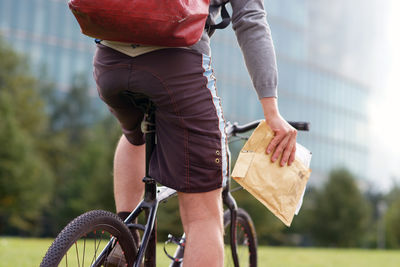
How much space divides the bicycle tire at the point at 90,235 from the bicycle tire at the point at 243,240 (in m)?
0.95

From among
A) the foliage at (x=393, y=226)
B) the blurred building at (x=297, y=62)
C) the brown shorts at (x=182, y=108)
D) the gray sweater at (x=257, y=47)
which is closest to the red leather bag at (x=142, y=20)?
the brown shorts at (x=182, y=108)

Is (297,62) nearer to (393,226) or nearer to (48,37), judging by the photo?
(393,226)

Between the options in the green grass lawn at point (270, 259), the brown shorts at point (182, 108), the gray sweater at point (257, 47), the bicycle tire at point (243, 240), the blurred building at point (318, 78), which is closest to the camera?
the brown shorts at point (182, 108)

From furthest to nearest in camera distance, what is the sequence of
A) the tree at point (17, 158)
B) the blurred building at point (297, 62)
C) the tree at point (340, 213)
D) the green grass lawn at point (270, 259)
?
the tree at point (340, 213), the blurred building at point (297, 62), the tree at point (17, 158), the green grass lawn at point (270, 259)

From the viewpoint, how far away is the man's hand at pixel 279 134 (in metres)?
2.02

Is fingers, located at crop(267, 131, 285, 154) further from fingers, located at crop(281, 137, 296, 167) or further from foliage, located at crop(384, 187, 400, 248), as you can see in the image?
foliage, located at crop(384, 187, 400, 248)

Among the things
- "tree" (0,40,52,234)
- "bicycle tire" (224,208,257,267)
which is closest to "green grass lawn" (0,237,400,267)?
"bicycle tire" (224,208,257,267)

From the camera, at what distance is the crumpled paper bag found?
203 cm

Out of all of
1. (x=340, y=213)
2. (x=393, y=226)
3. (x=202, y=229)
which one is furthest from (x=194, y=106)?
(x=393, y=226)

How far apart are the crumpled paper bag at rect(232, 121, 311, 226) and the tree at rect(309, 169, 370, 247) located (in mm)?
37444

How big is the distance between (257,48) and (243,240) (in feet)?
4.44

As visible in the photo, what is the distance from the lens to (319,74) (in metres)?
46.0

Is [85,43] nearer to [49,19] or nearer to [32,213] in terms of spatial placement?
[49,19]

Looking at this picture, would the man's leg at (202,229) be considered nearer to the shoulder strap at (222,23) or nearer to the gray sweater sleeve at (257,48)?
the gray sweater sleeve at (257,48)
